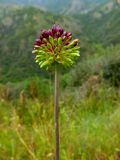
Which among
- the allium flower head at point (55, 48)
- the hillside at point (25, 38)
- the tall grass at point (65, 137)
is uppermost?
the hillside at point (25, 38)

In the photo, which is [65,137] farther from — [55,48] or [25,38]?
[25,38]

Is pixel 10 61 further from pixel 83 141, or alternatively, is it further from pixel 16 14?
pixel 83 141

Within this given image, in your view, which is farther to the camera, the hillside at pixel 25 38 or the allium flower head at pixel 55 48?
the hillside at pixel 25 38

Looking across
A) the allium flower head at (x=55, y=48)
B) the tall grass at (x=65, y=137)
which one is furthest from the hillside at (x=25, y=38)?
the allium flower head at (x=55, y=48)

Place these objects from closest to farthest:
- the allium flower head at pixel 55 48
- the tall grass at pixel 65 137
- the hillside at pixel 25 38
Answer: the allium flower head at pixel 55 48 → the tall grass at pixel 65 137 → the hillside at pixel 25 38

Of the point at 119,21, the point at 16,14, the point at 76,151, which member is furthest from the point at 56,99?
the point at 16,14

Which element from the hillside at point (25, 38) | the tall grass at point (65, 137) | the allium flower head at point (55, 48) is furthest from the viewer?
the hillside at point (25, 38)

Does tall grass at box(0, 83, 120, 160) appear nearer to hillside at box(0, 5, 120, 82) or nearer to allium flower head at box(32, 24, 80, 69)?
allium flower head at box(32, 24, 80, 69)

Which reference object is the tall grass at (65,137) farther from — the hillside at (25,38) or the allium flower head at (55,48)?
the hillside at (25,38)

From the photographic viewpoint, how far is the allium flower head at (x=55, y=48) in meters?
2.28

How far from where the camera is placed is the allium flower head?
7.49 feet

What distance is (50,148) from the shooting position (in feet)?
13.4

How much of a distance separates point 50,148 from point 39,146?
14cm

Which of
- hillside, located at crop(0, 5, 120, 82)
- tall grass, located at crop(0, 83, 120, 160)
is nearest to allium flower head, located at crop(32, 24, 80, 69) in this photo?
tall grass, located at crop(0, 83, 120, 160)
